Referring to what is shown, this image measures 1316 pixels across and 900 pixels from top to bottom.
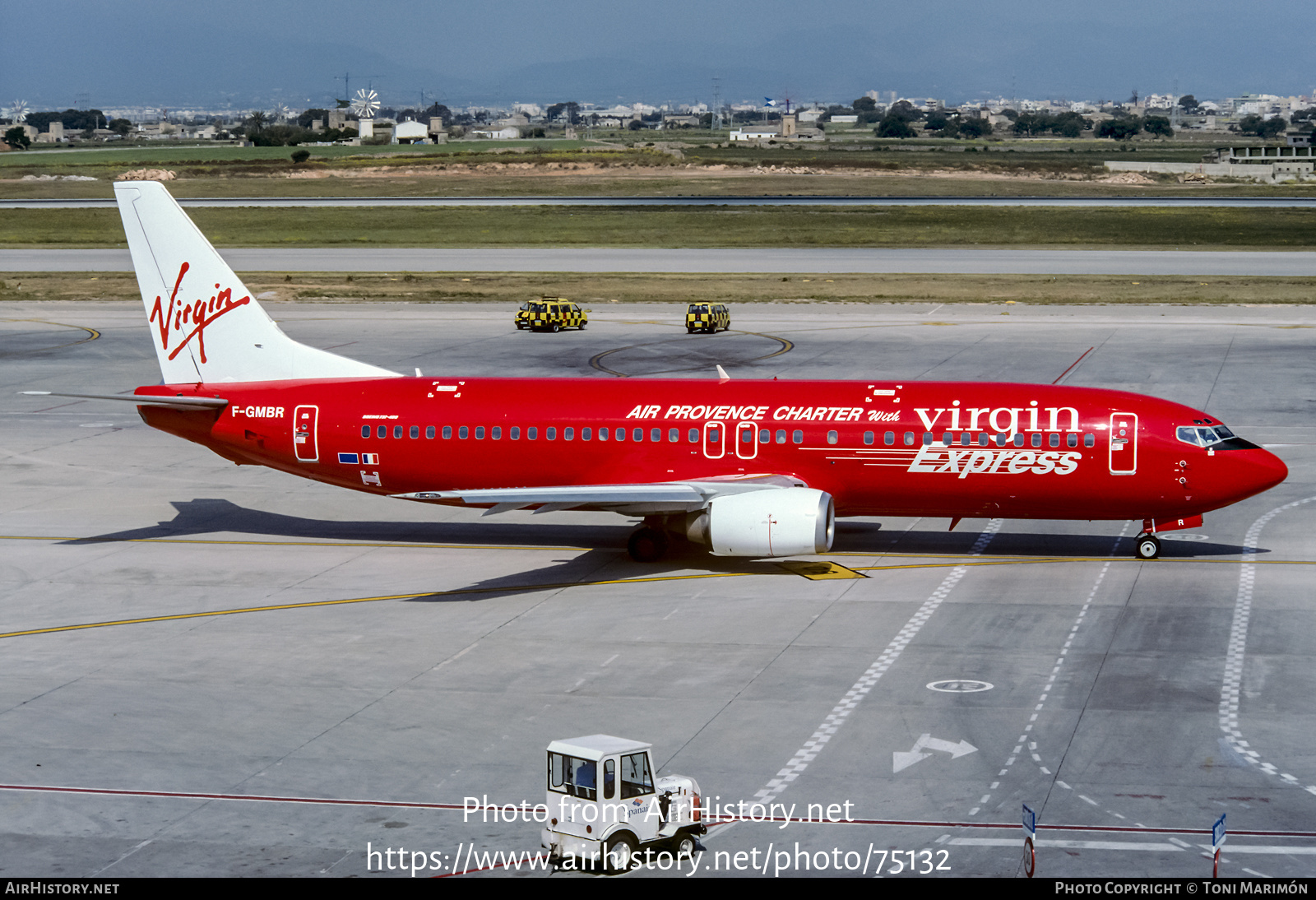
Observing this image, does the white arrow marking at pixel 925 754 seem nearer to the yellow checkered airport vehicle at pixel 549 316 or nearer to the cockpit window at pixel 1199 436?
the cockpit window at pixel 1199 436

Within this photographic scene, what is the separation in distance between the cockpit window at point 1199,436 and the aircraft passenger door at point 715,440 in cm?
1195

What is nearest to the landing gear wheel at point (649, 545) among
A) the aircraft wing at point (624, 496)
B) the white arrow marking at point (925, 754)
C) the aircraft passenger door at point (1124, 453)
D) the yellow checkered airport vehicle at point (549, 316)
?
the aircraft wing at point (624, 496)

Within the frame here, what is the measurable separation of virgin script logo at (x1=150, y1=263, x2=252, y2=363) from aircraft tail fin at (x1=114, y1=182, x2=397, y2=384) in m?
0.02

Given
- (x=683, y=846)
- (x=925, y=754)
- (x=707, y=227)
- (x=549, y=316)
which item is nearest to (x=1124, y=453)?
(x=925, y=754)

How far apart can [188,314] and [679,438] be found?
15.3 m

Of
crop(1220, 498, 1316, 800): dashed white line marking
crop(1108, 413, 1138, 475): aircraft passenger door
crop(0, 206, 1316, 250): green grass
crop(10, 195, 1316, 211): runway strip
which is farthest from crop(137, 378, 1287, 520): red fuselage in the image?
crop(10, 195, 1316, 211): runway strip

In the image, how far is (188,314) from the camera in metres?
43.0

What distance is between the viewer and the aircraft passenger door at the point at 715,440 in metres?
39.5

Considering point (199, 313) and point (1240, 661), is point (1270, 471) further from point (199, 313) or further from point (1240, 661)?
point (199, 313)

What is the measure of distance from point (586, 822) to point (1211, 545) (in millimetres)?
27066

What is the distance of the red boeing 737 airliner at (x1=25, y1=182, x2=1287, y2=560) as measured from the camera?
38062 millimetres

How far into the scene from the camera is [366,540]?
43406 millimetres

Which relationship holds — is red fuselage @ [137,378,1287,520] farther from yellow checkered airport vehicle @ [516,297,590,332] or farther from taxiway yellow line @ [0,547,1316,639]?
yellow checkered airport vehicle @ [516,297,590,332]

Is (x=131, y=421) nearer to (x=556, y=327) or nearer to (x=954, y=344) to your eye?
(x=556, y=327)
